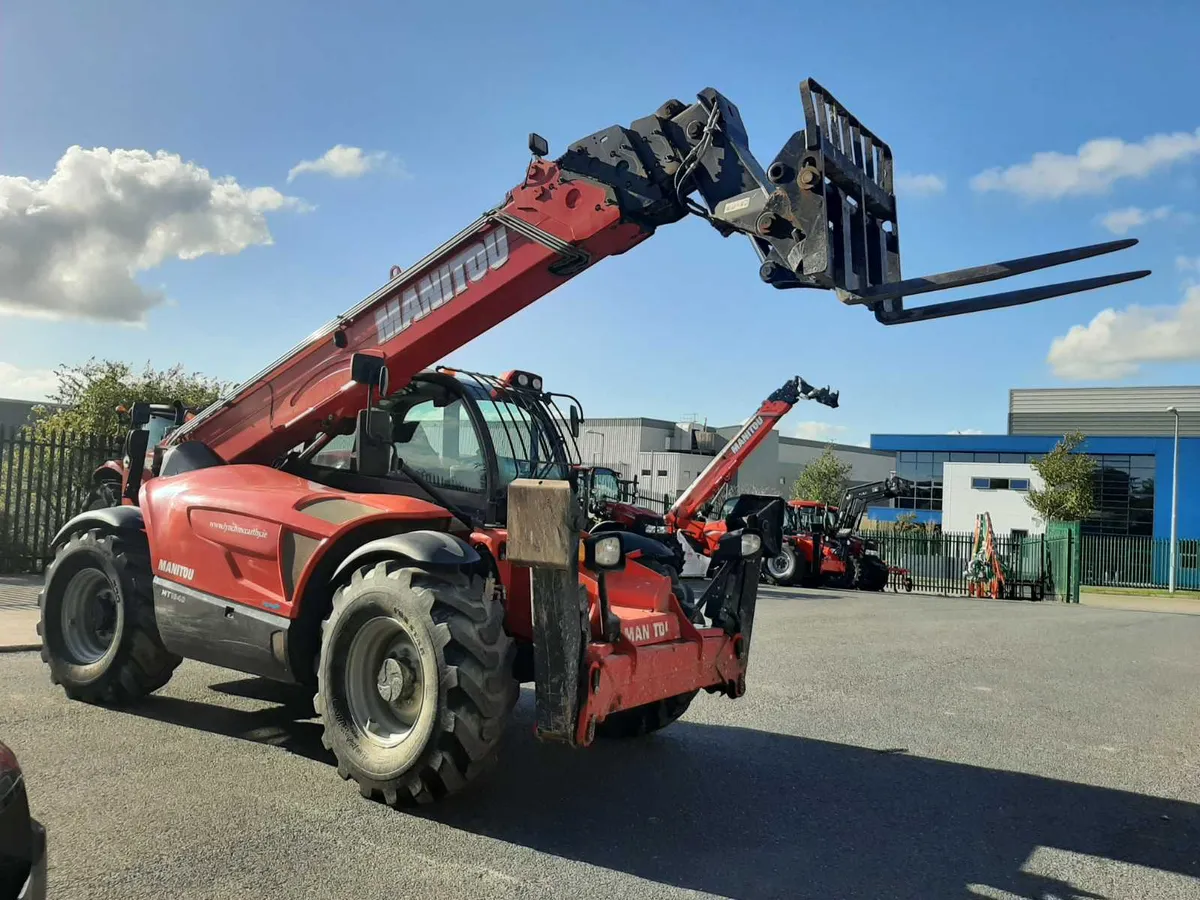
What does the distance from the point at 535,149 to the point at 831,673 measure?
19.8ft

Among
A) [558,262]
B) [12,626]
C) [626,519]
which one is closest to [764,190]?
[558,262]

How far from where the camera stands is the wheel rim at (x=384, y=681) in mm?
4719

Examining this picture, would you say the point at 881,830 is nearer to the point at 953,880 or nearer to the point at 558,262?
the point at 953,880

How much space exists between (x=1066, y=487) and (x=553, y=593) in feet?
126

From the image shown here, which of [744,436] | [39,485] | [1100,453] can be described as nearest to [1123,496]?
[1100,453]

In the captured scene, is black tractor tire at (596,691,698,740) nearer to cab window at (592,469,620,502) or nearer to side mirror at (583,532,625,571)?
side mirror at (583,532,625,571)

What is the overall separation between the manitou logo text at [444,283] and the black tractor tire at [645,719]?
2.95 metres

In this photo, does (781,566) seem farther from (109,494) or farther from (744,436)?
(109,494)

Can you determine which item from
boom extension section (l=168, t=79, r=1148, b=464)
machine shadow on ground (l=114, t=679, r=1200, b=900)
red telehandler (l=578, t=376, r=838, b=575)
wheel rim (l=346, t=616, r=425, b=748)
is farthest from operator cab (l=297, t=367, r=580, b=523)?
red telehandler (l=578, t=376, r=838, b=575)

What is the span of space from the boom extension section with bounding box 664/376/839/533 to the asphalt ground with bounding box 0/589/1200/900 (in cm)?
1200

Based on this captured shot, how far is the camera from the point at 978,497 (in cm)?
4797

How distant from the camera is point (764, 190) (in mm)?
5168

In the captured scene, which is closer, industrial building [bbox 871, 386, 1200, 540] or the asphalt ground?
the asphalt ground

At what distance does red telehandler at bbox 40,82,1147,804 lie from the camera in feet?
14.5
